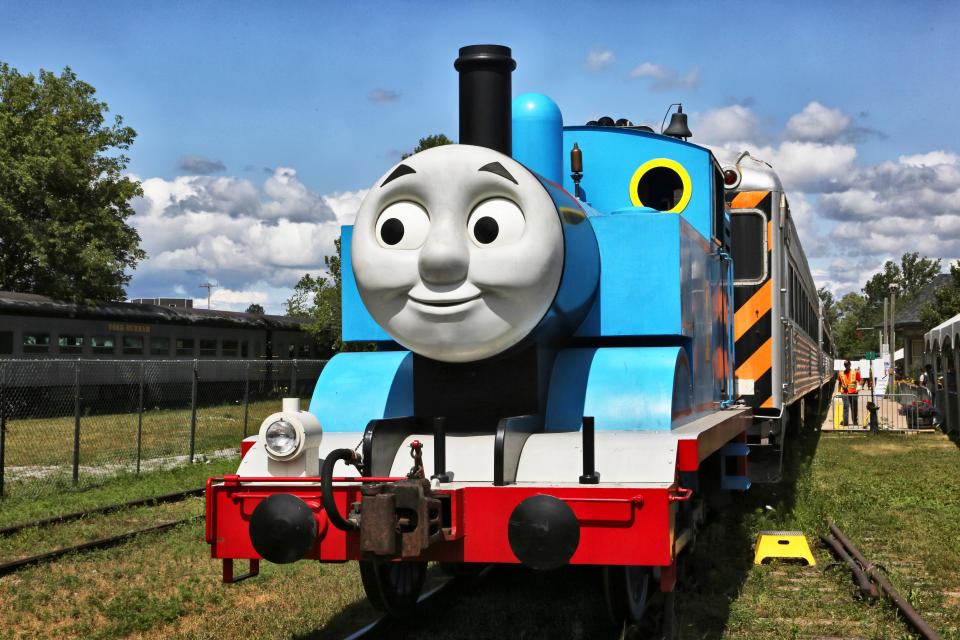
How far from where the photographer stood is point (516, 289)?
13.8 feet

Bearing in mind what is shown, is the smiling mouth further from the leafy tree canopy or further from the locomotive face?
the leafy tree canopy

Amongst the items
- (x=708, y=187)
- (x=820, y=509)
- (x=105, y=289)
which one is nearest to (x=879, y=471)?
(x=820, y=509)

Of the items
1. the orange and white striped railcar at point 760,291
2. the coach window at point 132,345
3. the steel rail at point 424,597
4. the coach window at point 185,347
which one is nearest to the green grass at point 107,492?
the steel rail at point 424,597

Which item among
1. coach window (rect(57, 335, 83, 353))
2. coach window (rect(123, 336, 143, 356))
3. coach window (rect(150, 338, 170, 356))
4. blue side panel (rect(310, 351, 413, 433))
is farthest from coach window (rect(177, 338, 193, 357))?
blue side panel (rect(310, 351, 413, 433))

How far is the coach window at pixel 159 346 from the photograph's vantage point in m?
26.0

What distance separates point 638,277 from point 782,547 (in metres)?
3.53

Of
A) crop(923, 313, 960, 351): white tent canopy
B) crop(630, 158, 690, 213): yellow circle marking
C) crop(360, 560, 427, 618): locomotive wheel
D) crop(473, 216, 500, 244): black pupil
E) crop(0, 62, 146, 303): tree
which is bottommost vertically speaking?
crop(360, 560, 427, 618): locomotive wheel

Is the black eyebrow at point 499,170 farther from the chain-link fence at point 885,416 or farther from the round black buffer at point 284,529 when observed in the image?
the chain-link fence at point 885,416

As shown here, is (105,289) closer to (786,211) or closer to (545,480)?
(786,211)

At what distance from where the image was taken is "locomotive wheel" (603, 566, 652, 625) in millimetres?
4586

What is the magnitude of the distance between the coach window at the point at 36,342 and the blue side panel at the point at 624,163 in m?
19.2

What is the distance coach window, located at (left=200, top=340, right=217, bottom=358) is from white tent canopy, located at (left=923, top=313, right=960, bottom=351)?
789 inches

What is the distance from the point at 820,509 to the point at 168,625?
6511 millimetres

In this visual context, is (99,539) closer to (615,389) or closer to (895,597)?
(615,389)
